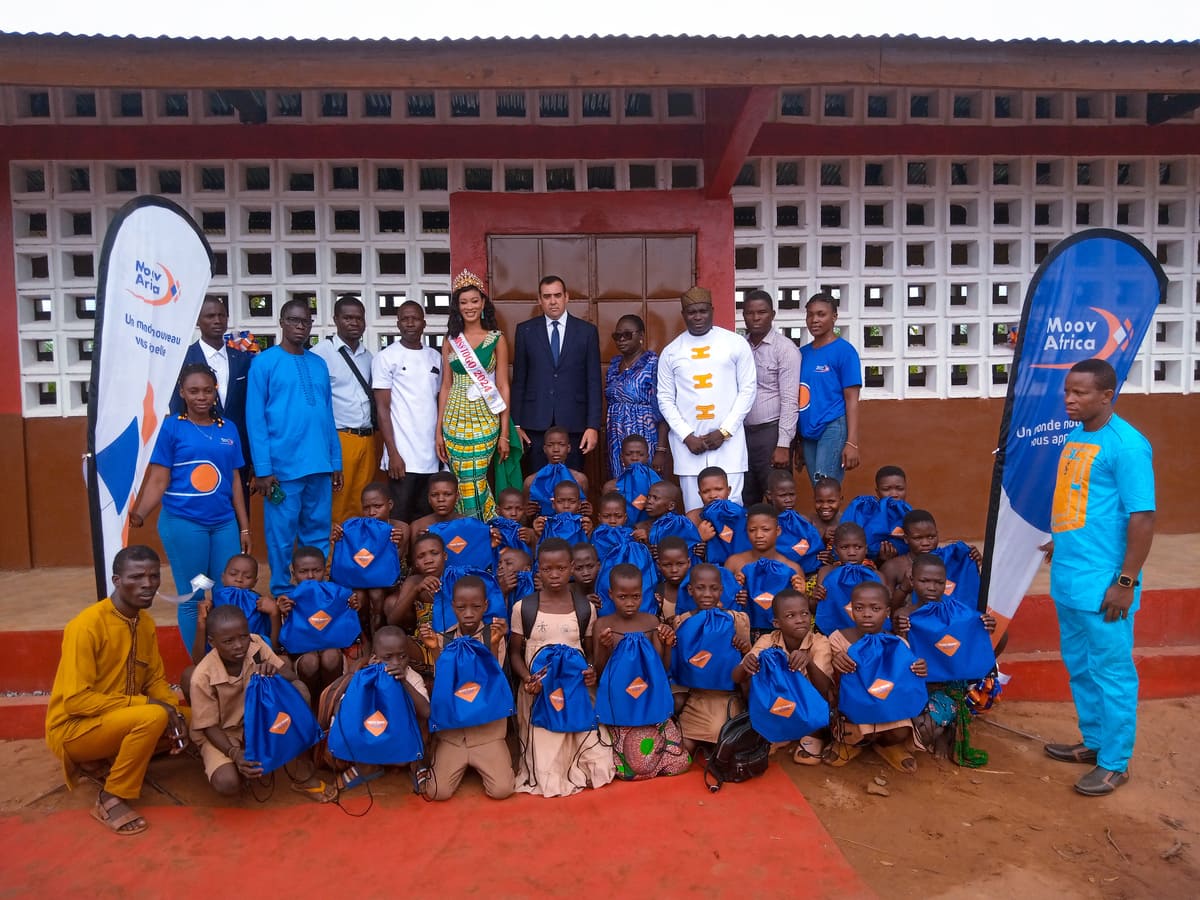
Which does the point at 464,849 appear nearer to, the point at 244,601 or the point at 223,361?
the point at 244,601

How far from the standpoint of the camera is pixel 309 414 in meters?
4.66

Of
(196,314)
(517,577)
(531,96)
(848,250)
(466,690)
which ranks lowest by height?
(466,690)

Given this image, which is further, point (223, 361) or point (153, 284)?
point (223, 361)

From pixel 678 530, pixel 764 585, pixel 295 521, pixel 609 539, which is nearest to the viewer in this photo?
pixel 764 585

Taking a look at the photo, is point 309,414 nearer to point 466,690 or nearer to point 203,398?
point 203,398

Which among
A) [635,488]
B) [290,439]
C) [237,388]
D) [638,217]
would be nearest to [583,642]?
[635,488]

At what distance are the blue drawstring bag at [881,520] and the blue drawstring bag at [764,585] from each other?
78 cm

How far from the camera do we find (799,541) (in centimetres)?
446

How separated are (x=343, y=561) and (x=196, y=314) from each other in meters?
1.36

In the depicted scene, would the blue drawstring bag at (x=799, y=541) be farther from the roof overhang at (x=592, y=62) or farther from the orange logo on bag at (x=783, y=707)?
the roof overhang at (x=592, y=62)

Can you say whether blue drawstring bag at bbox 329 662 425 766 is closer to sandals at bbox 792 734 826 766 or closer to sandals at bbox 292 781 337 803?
sandals at bbox 292 781 337 803

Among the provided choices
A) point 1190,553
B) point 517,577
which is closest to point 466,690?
point 517,577

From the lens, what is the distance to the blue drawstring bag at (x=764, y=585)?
165 inches

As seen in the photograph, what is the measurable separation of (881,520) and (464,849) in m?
2.81
